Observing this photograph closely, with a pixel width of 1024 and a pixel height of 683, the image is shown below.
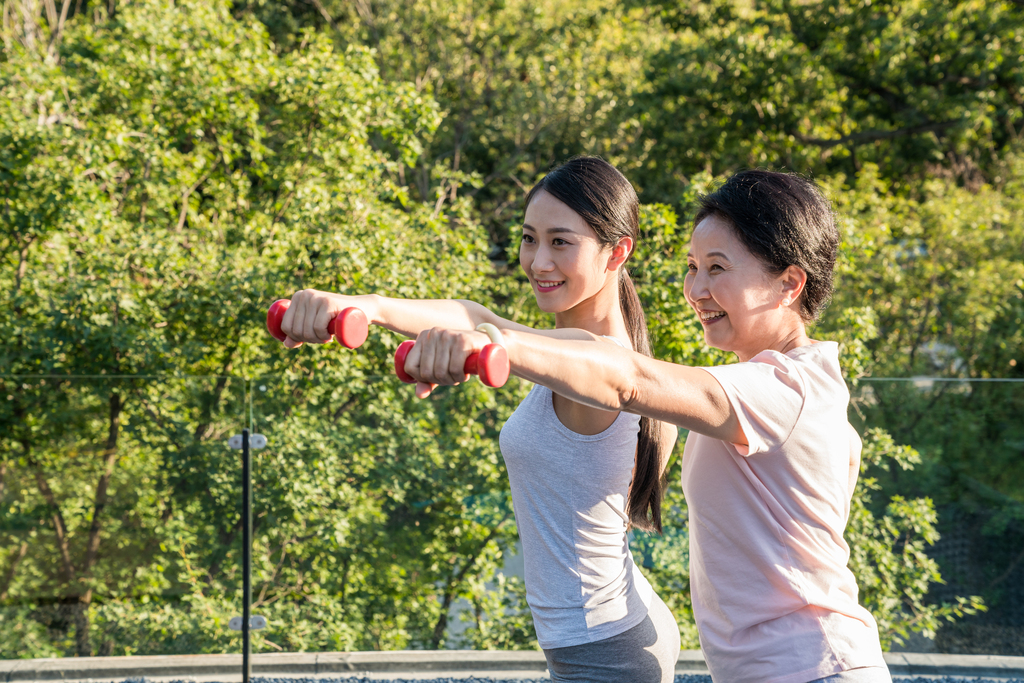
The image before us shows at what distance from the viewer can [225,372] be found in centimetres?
498

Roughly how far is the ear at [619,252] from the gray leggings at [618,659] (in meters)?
0.74

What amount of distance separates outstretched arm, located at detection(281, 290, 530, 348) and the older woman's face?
1.13 ft

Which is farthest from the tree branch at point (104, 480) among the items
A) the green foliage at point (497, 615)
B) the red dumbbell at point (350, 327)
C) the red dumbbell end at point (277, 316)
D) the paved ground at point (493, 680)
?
the red dumbbell at point (350, 327)

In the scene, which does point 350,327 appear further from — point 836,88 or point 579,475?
point 836,88

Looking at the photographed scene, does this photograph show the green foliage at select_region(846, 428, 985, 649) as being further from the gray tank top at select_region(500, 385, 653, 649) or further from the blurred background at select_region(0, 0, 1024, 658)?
the gray tank top at select_region(500, 385, 653, 649)

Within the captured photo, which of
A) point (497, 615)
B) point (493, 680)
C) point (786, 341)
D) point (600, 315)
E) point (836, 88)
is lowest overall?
point (493, 680)

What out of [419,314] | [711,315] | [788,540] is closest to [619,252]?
[711,315]

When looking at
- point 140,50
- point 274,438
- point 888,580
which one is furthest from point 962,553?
point 140,50

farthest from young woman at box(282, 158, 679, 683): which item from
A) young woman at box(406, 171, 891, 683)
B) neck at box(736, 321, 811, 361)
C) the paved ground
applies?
the paved ground

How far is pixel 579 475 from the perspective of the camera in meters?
1.53

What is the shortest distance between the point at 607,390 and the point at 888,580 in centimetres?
331

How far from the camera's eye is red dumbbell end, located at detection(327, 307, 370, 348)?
1.03 meters

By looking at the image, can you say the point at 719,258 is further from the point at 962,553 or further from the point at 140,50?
the point at 140,50

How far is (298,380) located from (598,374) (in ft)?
10.3
